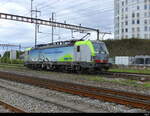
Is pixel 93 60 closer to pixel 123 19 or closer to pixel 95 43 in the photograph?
pixel 95 43

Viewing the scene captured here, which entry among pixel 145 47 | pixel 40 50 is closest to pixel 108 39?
pixel 145 47

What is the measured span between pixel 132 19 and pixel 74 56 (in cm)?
6035

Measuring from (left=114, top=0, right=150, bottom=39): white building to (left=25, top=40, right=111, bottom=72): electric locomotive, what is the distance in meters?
54.2

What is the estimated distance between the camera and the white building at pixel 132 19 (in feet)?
244

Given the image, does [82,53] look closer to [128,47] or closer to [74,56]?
[74,56]

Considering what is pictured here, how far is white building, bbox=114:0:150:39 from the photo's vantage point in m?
74.5

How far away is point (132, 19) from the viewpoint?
7712cm

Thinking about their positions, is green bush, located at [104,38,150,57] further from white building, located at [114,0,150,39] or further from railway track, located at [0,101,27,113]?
railway track, located at [0,101,27,113]

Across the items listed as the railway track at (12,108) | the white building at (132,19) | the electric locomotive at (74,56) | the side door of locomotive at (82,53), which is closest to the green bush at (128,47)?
the white building at (132,19)

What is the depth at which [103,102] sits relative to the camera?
884 centimetres

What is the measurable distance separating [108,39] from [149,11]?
2560 centimetres

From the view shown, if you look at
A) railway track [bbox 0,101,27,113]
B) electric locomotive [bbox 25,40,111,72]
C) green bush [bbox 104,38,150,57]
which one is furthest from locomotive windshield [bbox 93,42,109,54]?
green bush [bbox 104,38,150,57]

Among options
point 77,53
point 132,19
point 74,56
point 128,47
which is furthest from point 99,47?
point 132,19

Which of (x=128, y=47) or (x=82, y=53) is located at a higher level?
(x=128, y=47)
